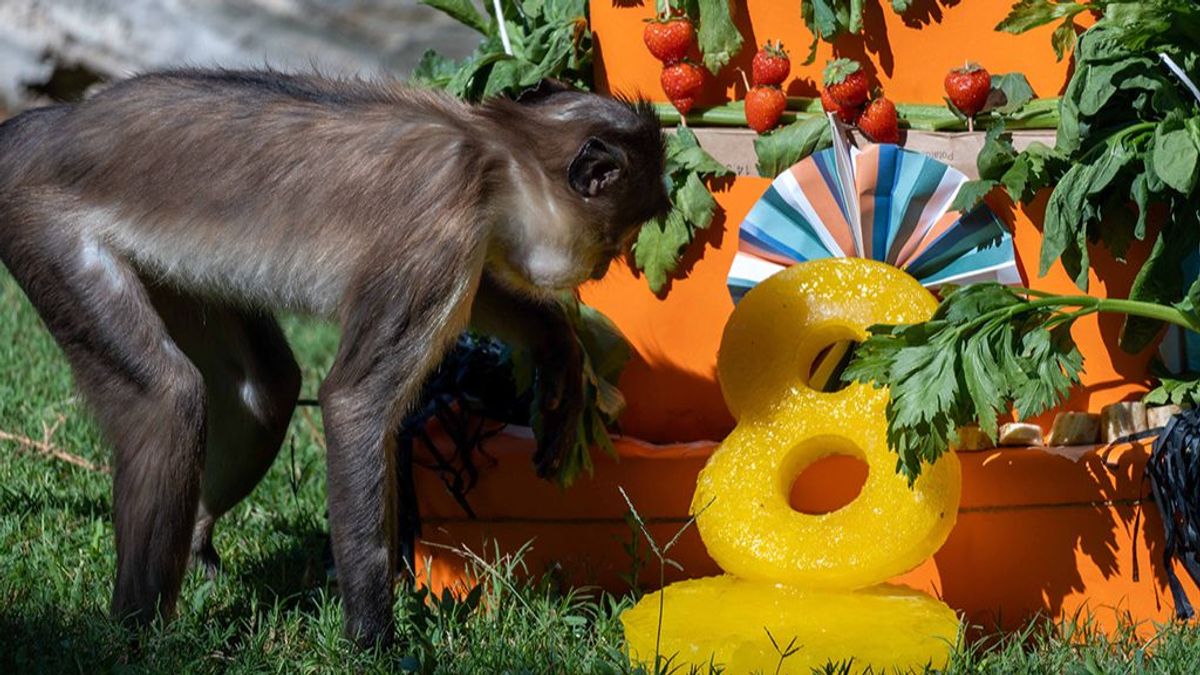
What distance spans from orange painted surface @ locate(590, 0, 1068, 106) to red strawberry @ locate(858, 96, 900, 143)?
0.15 meters

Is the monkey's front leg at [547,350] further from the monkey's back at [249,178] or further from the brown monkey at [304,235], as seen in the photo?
the monkey's back at [249,178]

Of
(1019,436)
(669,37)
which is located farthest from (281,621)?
(1019,436)

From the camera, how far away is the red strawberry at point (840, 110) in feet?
15.0

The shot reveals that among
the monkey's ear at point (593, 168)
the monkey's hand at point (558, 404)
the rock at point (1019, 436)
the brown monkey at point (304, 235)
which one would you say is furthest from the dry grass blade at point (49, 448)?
the rock at point (1019, 436)

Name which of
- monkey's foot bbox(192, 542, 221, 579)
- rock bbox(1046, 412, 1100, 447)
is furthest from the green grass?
rock bbox(1046, 412, 1100, 447)

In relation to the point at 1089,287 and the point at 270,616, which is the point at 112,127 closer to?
the point at 270,616

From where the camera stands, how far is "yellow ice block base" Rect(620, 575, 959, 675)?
→ 12.4ft

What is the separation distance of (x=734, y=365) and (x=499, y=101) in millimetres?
948

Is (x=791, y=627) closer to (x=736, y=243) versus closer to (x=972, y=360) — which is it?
(x=972, y=360)

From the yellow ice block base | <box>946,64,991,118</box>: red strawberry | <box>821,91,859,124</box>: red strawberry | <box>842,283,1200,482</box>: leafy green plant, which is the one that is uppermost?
<box>946,64,991,118</box>: red strawberry

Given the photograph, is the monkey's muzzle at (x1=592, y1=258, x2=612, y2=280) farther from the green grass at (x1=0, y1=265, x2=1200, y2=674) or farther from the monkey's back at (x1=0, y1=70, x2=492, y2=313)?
the green grass at (x1=0, y1=265, x2=1200, y2=674)

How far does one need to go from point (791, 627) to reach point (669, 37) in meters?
1.76

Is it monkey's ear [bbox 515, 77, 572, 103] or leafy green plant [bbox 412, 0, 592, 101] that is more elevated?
monkey's ear [bbox 515, 77, 572, 103]

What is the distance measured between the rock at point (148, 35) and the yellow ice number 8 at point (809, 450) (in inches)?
237
